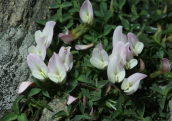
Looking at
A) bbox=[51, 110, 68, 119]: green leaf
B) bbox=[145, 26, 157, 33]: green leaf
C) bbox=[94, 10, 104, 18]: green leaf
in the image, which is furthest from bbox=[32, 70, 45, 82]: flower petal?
bbox=[145, 26, 157, 33]: green leaf

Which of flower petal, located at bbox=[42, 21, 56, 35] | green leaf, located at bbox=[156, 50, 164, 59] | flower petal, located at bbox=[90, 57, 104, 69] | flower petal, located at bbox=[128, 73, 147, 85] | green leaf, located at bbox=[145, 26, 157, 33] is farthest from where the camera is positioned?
green leaf, located at bbox=[145, 26, 157, 33]

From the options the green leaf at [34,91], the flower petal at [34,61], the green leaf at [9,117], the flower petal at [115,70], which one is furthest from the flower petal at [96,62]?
the green leaf at [9,117]

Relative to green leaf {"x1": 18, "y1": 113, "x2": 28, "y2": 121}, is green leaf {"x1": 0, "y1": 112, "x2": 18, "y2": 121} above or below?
above

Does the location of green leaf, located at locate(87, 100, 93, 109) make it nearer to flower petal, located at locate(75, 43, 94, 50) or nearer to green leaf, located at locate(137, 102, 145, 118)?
green leaf, located at locate(137, 102, 145, 118)

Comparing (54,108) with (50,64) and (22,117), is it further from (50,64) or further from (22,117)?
(50,64)

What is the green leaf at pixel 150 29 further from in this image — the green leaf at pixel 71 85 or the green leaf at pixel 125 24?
the green leaf at pixel 71 85

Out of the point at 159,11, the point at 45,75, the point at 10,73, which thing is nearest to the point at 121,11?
the point at 159,11

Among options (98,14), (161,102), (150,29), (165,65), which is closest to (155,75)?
(165,65)

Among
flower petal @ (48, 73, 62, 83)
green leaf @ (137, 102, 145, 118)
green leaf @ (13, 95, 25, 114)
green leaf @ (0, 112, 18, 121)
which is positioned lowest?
green leaf @ (137, 102, 145, 118)

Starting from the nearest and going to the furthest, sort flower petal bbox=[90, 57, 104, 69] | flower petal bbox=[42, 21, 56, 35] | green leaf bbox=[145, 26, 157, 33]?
flower petal bbox=[90, 57, 104, 69] → flower petal bbox=[42, 21, 56, 35] → green leaf bbox=[145, 26, 157, 33]
